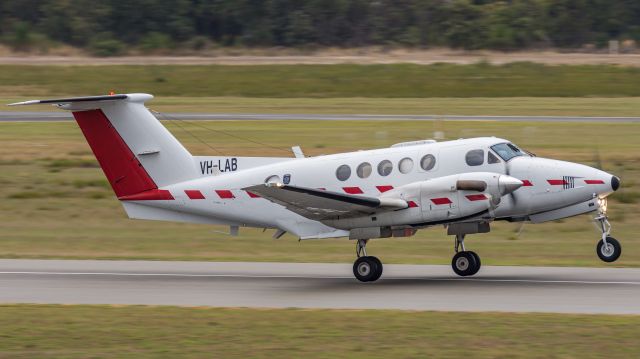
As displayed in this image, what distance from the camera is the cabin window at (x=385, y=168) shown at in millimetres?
19953

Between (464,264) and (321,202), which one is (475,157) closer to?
(464,264)

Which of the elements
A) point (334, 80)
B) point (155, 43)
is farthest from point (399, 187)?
point (155, 43)

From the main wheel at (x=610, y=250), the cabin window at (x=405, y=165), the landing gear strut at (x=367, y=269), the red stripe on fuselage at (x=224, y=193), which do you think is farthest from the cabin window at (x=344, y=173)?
the main wheel at (x=610, y=250)

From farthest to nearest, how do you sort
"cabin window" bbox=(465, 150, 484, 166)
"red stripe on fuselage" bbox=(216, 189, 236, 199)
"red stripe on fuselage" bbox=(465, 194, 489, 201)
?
"red stripe on fuselage" bbox=(216, 189, 236, 199) → "cabin window" bbox=(465, 150, 484, 166) → "red stripe on fuselage" bbox=(465, 194, 489, 201)

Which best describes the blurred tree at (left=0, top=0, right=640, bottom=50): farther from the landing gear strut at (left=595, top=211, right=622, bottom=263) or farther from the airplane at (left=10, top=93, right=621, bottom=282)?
the landing gear strut at (left=595, top=211, right=622, bottom=263)

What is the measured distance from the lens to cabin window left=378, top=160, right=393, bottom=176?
1995 cm

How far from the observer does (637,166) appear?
35062 mm

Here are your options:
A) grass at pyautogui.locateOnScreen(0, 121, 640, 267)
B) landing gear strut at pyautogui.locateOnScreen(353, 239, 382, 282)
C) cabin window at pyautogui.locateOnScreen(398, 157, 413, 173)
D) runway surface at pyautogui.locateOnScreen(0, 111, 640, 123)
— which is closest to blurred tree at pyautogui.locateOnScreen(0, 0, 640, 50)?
runway surface at pyautogui.locateOnScreen(0, 111, 640, 123)

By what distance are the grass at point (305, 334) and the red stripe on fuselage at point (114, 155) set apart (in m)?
5.05

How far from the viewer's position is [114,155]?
21453 millimetres

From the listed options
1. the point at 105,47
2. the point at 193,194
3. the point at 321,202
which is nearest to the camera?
the point at 321,202

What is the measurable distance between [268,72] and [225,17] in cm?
1594

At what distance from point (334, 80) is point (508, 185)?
42242 millimetres

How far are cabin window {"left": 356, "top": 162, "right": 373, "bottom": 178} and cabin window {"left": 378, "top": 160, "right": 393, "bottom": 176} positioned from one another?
0.63 ft
